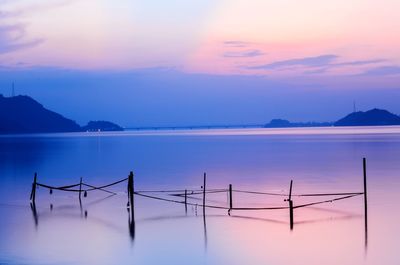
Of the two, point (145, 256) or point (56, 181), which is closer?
point (145, 256)

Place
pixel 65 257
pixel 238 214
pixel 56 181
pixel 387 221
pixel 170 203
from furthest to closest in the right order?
pixel 56 181
pixel 170 203
pixel 238 214
pixel 387 221
pixel 65 257

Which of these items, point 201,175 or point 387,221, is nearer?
point 387,221

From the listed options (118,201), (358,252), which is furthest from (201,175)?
(358,252)

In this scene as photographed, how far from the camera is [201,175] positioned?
62.6 m

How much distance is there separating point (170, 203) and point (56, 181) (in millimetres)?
24529

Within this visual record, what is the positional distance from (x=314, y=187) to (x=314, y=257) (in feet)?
86.0

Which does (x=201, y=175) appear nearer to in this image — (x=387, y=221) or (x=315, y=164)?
(x=315, y=164)

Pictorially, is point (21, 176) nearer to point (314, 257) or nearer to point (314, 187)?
point (314, 187)

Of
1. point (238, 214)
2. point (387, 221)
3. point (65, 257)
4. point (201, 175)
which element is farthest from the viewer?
point (201, 175)

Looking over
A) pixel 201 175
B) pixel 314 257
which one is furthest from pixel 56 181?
pixel 314 257

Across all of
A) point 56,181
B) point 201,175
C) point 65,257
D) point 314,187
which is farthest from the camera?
point 201,175

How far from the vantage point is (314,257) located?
23.0m

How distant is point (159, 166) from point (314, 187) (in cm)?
3202

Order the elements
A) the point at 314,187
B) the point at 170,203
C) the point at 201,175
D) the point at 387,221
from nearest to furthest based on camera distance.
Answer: the point at 387,221
the point at 170,203
the point at 314,187
the point at 201,175
